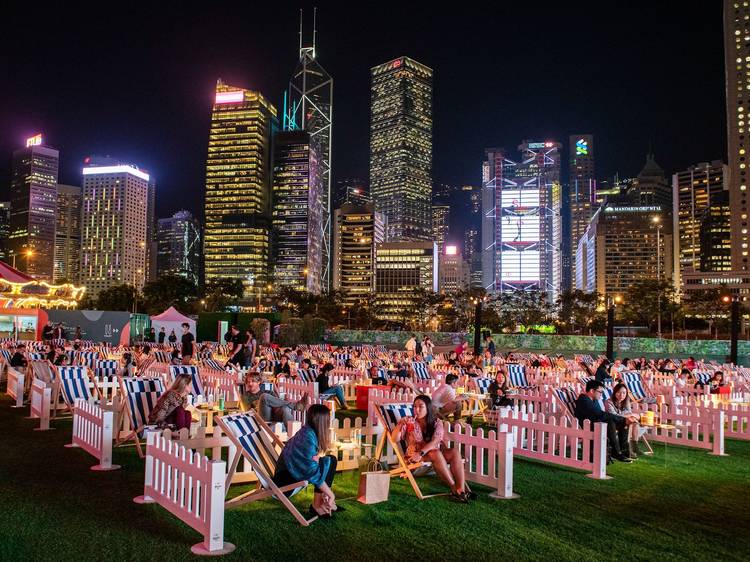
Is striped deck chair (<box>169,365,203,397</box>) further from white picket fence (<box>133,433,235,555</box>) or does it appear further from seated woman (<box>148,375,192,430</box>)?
white picket fence (<box>133,433,235,555</box>)

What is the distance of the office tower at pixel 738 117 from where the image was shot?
5300 inches

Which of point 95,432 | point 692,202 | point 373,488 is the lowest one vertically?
point 373,488

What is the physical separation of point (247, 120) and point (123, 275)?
63.3 m

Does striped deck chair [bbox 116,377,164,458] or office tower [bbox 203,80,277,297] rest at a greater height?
office tower [bbox 203,80,277,297]

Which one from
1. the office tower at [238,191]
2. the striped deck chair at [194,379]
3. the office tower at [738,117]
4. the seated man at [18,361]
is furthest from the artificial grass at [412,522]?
the office tower at [238,191]

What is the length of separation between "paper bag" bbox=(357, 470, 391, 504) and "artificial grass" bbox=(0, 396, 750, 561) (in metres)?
0.11

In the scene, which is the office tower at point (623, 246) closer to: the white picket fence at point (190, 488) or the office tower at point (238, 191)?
the office tower at point (238, 191)

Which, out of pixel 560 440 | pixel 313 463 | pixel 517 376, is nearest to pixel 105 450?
pixel 313 463

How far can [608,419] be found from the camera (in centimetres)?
840

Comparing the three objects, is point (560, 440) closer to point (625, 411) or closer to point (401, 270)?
point (625, 411)

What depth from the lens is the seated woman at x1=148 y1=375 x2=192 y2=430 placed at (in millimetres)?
7707

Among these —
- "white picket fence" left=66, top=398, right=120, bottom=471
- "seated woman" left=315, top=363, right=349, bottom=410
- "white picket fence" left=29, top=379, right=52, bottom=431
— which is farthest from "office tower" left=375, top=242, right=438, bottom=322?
"white picket fence" left=66, top=398, right=120, bottom=471

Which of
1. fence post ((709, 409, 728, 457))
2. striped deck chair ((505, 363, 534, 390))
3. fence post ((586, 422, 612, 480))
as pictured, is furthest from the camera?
striped deck chair ((505, 363, 534, 390))

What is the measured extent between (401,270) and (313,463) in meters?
181
